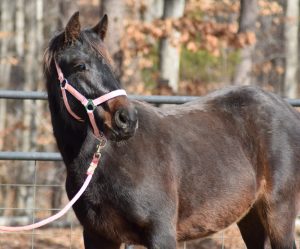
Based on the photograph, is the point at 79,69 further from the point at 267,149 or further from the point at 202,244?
the point at 202,244

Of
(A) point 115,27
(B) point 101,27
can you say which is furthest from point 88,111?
(A) point 115,27

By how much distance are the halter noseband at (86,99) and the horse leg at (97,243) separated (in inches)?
26.8

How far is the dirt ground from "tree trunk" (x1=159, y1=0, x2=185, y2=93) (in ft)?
12.8

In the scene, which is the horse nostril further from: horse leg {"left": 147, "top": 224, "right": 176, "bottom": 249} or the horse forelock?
horse leg {"left": 147, "top": 224, "right": 176, "bottom": 249}

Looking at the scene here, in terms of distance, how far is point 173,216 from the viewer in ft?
14.3

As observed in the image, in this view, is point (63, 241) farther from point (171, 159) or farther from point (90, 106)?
point (90, 106)

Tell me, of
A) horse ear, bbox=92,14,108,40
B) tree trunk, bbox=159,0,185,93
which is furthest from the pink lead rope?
tree trunk, bbox=159,0,185,93

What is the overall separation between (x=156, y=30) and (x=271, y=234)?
5.44 metres

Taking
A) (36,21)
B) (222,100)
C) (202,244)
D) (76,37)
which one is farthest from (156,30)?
(36,21)

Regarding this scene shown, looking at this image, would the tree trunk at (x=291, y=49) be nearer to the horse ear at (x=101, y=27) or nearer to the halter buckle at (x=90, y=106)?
the horse ear at (x=101, y=27)

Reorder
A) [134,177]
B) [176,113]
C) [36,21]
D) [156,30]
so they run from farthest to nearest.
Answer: [36,21] < [156,30] < [176,113] < [134,177]

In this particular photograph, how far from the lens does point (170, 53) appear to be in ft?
35.2

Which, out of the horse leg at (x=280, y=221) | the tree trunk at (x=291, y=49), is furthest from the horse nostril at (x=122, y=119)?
the tree trunk at (x=291, y=49)

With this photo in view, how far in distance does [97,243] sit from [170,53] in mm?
6532
